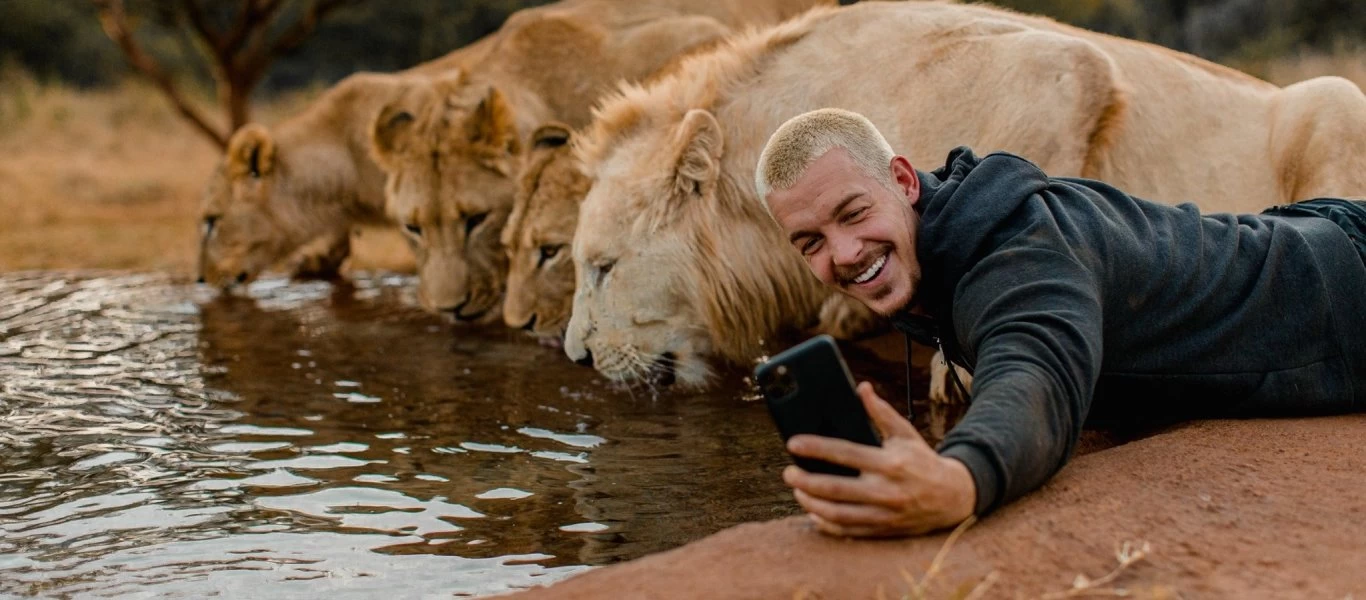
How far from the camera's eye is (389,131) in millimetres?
7934

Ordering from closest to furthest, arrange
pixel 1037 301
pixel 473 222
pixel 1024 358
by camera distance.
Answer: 1. pixel 1024 358
2. pixel 1037 301
3. pixel 473 222

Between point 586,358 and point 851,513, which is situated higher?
point 851,513

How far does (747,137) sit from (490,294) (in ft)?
8.92

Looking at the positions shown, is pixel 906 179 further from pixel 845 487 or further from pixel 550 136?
pixel 550 136

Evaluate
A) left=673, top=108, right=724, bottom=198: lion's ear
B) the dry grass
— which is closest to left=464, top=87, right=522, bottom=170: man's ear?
left=673, top=108, right=724, bottom=198: lion's ear

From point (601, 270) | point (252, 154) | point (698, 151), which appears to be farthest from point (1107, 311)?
point (252, 154)

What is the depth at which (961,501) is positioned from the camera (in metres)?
2.59

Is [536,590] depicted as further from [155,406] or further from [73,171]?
[73,171]

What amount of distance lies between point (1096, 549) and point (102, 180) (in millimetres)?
14136

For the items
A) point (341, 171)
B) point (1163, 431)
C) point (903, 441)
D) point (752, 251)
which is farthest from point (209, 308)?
point (903, 441)

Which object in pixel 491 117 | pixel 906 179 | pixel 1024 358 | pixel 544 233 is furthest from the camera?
pixel 491 117

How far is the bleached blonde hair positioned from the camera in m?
3.27

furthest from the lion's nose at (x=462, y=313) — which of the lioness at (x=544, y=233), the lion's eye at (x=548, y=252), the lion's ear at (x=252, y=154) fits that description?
the lion's ear at (x=252, y=154)

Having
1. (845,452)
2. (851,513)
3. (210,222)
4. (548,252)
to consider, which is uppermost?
(845,452)
